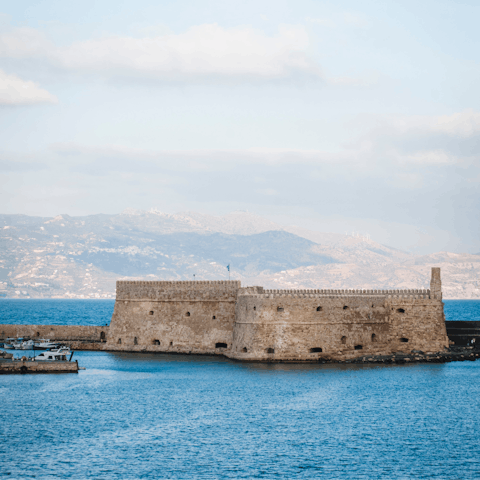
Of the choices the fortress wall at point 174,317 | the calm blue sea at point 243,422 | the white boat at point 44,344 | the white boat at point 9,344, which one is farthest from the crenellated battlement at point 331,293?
the white boat at point 9,344

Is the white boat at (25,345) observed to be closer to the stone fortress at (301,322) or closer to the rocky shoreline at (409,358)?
the stone fortress at (301,322)

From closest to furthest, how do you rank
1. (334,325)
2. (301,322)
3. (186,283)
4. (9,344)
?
(301,322) < (334,325) < (186,283) < (9,344)

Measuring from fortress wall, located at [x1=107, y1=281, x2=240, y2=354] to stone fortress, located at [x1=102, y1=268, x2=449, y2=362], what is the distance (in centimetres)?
9

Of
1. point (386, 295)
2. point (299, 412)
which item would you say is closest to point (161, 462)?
point (299, 412)

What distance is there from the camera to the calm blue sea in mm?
32781

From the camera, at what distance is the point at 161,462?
3347 centimetres

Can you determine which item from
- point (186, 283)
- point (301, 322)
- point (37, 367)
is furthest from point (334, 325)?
point (37, 367)

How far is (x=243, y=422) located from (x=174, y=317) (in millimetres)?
25061

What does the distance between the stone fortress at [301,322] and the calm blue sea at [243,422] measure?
7.62 feet

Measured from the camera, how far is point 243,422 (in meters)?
40.5

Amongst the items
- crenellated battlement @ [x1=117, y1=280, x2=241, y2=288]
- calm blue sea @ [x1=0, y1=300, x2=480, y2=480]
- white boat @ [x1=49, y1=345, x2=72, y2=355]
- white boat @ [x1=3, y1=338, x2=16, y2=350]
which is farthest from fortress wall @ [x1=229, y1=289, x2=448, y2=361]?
white boat @ [x1=3, y1=338, x2=16, y2=350]

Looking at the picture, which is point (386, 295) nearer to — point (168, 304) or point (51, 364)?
point (168, 304)

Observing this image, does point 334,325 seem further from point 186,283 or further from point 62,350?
point 62,350

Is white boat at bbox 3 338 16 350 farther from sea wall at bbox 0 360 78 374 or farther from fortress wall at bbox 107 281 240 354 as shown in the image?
sea wall at bbox 0 360 78 374
